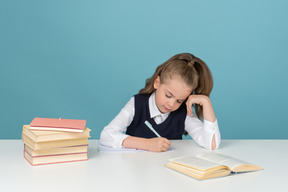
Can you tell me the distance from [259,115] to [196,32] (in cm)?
115

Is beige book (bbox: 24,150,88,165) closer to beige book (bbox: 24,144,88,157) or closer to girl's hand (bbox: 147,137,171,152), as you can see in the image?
beige book (bbox: 24,144,88,157)

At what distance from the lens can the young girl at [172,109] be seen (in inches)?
67.9

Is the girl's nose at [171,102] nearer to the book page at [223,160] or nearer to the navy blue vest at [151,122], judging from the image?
the navy blue vest at [151,122]

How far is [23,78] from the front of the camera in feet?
12.1

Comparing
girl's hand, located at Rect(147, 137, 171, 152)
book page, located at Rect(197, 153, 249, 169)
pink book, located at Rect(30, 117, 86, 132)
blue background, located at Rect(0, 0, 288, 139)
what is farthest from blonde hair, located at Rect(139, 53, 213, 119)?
blue background, located at Rect(0, 0, 288, 139)

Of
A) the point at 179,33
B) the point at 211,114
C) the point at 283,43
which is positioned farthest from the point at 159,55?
the point at 211,114

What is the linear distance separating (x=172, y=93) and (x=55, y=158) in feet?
2.60

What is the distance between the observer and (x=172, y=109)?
1973 mm

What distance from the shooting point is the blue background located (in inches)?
146

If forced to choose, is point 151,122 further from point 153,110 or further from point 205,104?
point 205,104

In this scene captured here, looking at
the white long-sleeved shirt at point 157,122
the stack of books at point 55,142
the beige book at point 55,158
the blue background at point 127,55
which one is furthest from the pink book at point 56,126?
the blue background at point 127,55

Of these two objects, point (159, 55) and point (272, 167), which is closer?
point (272, 167)

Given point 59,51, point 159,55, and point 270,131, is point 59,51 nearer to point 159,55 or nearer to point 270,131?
point 159,55

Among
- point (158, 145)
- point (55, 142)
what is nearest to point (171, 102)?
point (158, 145)
